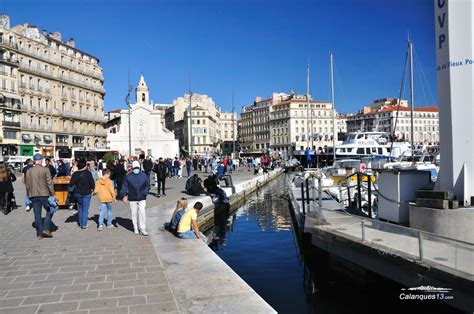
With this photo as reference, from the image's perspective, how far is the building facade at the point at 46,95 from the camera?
6269 centimetres

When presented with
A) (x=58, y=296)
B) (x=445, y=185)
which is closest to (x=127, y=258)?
(x=58, y=296)

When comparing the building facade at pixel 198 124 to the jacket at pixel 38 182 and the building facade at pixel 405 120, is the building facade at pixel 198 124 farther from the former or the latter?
the jacket at pixel 38 182

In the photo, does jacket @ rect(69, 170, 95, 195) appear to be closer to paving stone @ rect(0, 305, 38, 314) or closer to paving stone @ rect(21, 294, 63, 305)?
paving stone @ rect(21, 294, 63, 305)

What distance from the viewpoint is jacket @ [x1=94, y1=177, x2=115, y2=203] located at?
36.5 ft

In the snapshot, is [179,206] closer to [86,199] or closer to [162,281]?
[86,199]

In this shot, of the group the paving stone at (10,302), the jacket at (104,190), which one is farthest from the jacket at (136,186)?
the paving stone at (10,302)

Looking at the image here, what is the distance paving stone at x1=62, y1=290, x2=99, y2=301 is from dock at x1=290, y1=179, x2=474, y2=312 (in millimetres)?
4341

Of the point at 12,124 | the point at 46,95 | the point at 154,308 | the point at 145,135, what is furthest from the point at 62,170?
the point at 145,135

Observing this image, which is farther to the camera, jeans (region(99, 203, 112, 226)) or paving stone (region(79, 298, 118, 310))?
jeans (region(99, 203, 112, 226))

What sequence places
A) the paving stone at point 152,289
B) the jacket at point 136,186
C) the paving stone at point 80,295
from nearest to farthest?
1. the paving stone at point 80,295
2. the paving stone at point 152,289
3. the jacket at point 136,186

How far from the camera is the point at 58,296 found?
5758 mm

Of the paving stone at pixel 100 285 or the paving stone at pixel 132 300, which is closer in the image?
the paving stone at pixel 132 300

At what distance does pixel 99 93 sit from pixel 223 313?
87.0 metres

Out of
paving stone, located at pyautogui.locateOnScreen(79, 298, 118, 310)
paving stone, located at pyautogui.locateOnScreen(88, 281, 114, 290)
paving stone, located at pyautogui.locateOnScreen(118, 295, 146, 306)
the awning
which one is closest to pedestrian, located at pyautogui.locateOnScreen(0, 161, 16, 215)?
paving stone, located at pyautogui.locateOnScreen(88, 281, 114, 290)
